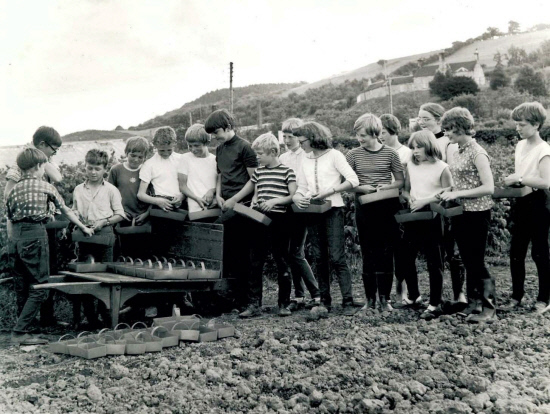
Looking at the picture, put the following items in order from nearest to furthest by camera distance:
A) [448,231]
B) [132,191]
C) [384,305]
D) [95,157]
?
[384,305] < [448,231] < [95,157] < [132,191]

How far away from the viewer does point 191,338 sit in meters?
5.16

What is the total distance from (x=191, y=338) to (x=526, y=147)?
3439 millimetres

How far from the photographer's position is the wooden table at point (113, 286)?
5.56 meters

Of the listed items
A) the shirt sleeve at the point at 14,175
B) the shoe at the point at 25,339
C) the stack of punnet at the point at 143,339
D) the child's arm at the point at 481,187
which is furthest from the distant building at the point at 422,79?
the shoe at the point at 25,339

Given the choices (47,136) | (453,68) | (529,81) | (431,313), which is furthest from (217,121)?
(453,68)

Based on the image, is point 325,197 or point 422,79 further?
point 422,79

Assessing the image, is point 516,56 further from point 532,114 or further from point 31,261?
point 31,261

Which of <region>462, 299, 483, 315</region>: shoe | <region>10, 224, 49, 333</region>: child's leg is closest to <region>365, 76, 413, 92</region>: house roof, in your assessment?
<region>462, 299, 483, 315</region>: shoe

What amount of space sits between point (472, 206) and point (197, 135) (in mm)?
2871

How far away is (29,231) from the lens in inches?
230

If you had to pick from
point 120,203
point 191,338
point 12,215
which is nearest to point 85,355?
point 191,338

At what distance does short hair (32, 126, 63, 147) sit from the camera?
253 inches

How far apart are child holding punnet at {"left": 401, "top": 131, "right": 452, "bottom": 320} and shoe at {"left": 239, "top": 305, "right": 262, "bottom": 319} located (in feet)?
4.88

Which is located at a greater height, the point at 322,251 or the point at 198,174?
the point at 198,174
